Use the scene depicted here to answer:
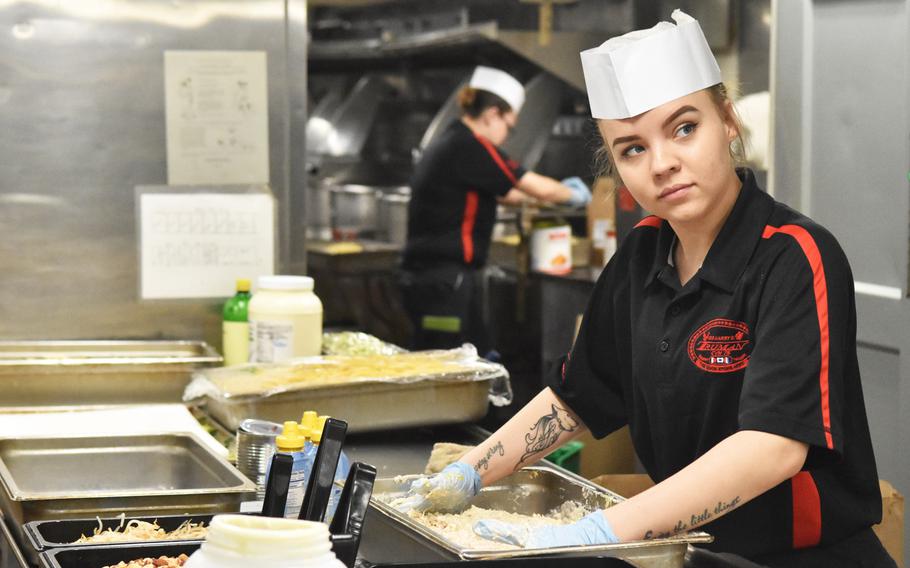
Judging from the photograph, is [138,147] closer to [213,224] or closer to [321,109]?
[213,224]

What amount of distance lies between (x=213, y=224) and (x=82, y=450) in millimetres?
1235

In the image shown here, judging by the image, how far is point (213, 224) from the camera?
3.56 m

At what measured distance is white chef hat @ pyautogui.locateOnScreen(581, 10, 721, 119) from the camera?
80.3 inches

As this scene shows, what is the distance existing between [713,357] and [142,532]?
1000mm

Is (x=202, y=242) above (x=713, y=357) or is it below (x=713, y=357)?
above

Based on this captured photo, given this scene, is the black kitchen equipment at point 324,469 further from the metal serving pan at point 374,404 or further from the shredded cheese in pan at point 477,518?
the metal serving pan at point 374,404

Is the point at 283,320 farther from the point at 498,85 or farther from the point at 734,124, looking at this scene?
the point at 498,85

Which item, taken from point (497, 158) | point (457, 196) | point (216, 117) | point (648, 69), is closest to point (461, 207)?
point (457, 196)

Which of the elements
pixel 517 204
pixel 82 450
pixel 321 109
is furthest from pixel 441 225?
pixel 321 109

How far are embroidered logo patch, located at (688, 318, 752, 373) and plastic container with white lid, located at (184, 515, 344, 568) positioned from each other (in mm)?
1079

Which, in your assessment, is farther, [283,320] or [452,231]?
[452,231]

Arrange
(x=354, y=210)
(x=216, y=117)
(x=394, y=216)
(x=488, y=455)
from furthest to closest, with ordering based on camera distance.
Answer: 1. (x=354, y=210)
2. (x=394, y=216)
3. (x=216, y=117)
4. (x=488, y=455)

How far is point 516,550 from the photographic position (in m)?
1.65

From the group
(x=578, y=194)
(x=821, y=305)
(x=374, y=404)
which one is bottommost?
(x=374, y=404)
